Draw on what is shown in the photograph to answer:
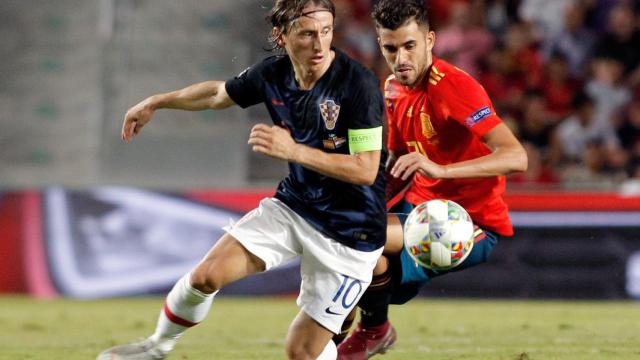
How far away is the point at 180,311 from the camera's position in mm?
5152

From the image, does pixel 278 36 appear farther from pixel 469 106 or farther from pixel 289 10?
pixel 469 106

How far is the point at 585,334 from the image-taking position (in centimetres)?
773

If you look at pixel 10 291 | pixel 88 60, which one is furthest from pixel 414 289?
pixel 88 60

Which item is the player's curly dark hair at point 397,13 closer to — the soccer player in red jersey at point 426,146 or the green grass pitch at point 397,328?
the soccer player in red jersey at point 426,146

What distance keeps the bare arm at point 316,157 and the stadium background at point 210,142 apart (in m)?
6.05

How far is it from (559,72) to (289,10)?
7741 millimetres

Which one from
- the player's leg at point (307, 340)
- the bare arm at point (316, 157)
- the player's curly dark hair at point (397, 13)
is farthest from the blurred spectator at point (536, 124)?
the bare arm at point (316, 157)

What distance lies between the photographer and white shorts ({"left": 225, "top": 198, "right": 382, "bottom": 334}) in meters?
5.11

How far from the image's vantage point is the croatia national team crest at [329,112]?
496 cm

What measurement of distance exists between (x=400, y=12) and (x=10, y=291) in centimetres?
689

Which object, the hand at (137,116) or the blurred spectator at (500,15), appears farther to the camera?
the blurred spectator at (500,15)

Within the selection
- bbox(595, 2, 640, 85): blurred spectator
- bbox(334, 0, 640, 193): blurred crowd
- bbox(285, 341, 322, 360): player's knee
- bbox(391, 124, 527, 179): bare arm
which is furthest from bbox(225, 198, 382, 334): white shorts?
bbox(595, 2, 640, 85): blurred spectator

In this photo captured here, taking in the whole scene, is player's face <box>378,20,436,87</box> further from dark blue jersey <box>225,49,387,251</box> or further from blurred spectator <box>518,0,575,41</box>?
blurred spectator <box>518,0,575,41</box>

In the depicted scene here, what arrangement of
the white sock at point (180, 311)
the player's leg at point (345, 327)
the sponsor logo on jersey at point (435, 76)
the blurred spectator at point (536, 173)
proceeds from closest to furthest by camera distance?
the white sock at point (180, 311) < the sponsor logo on jersey at point (435, 76) < the player's leg at point (345, 327) < the blurred spectator at point (536, 173)
